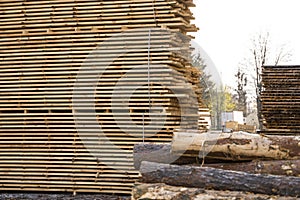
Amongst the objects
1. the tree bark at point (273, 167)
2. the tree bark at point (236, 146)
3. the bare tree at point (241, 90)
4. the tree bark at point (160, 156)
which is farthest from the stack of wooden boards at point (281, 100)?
the bare tree at point (241, 90)

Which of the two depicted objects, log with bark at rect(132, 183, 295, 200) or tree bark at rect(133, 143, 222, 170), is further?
tree bark at rect(133, 143, 222, 170)

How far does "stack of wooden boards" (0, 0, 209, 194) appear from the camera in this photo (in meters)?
10.9

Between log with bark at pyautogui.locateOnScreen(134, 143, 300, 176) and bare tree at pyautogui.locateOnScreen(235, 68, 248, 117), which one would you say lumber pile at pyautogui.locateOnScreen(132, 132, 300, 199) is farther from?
bare tree at pyautogui.locateOnScreen(235, 68, 248, 117)

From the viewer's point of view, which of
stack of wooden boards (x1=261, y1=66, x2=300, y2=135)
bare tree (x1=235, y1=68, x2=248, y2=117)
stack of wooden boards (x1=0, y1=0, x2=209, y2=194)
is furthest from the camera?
bare tree (x1=235, y1=68, x2=248, y2=117)

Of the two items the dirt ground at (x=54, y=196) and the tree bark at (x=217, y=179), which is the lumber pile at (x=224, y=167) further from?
the dirt ground at (x=54, y=196)

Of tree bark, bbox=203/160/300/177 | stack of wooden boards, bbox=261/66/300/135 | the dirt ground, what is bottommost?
the dirt ground

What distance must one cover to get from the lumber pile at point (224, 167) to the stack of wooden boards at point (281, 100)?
8.32 metres

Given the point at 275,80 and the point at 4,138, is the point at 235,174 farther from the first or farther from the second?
the point at 275,80

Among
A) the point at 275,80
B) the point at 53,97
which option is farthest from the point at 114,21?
the point at 275,80

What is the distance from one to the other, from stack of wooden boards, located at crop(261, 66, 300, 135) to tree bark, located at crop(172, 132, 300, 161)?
326 inches

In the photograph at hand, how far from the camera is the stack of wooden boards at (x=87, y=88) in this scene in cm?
1085

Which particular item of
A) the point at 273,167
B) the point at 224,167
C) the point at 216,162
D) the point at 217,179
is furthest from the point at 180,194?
the point at 273,167

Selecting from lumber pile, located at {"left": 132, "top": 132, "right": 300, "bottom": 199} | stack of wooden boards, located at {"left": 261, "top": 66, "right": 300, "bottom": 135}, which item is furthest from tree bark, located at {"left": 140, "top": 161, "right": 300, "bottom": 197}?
stack of wooden boards, located at {"left": 261, "top": 66, "right": 300, "bottom": 135}

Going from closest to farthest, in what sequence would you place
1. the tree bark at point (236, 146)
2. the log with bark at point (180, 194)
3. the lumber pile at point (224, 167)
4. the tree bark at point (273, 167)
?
the log with bark at point (180, 194)
the lumber pile at point (224, 167)
the tree bark at point (273, 167)
the tree bark at point (236, 146)
